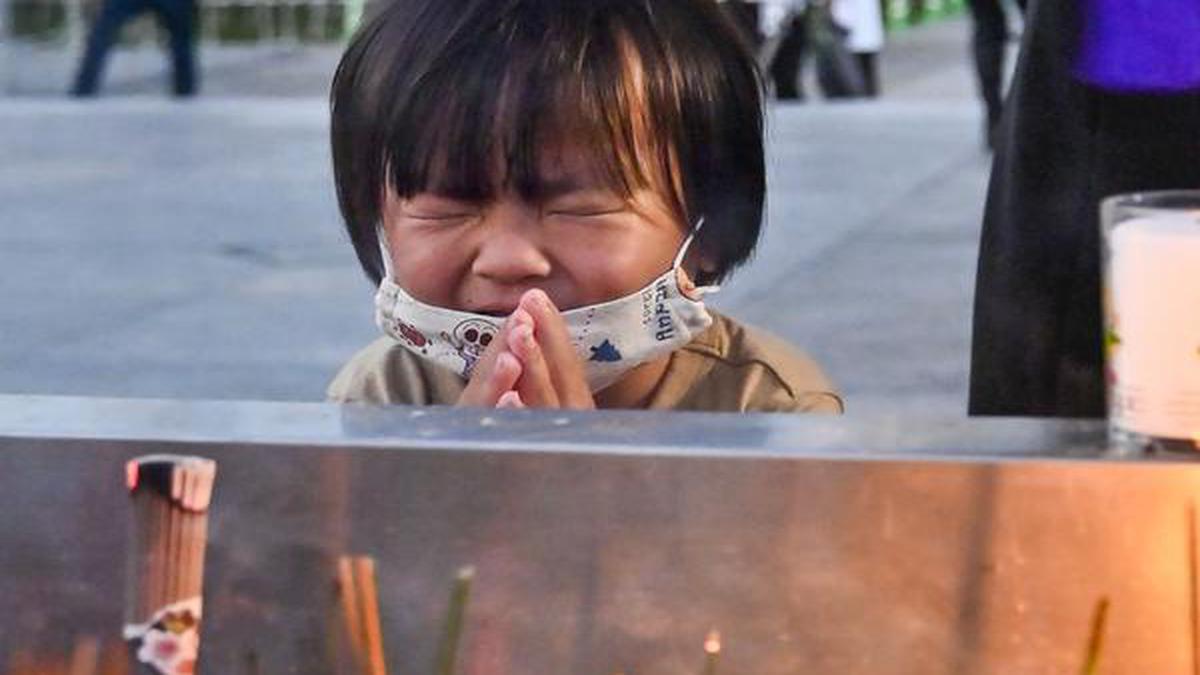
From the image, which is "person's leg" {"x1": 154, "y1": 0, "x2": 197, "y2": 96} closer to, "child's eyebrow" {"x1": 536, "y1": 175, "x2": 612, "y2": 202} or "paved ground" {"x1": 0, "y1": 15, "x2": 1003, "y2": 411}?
"paved ground" {"x1": 0, "y1": 15, "x2": 1003, "y2": 411}

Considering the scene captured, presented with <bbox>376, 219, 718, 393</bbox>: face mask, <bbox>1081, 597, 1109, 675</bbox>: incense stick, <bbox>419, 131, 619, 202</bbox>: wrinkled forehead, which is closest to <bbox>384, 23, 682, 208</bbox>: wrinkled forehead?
<bbox>419, 131, 619, 202</bbox>: wrinkled forehead

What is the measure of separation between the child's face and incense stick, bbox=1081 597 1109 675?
942 mm

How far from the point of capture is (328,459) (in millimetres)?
1593

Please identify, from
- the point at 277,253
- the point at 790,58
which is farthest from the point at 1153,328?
the point at 790,58

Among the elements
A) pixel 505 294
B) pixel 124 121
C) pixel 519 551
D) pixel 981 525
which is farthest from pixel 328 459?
pixel 124 121

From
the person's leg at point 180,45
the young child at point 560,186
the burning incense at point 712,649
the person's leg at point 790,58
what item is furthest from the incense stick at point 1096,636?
the person's leg at point 180,45

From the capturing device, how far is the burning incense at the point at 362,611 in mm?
1612

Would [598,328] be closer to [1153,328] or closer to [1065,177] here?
[1065,177]

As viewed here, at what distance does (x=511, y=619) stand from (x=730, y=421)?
0.20m

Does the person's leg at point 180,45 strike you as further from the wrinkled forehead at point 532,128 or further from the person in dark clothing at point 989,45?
the wrinkled forehead at point 532,128

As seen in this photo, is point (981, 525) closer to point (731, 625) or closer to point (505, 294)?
point (731, 625)

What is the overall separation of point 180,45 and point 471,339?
13.4m

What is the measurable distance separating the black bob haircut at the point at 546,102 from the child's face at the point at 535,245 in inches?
0.8

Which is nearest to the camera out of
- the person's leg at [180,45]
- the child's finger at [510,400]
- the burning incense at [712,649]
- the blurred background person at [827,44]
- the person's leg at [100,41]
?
the burning incense at [712,649]
